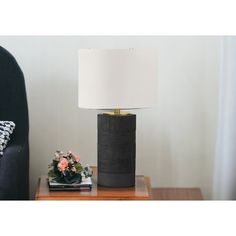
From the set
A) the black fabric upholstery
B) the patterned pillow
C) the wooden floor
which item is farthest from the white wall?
the patterned pillow

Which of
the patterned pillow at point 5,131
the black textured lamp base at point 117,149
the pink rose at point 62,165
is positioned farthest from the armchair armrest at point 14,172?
the black textured lamp base at point 117,149

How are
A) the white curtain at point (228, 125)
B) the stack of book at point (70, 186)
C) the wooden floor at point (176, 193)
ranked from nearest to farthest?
1. the white curtain at point (228, 125)
2. the stack of book at point (70, 186)
3. the wooden floor at point (176, 193)

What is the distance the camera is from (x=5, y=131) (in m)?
2.09

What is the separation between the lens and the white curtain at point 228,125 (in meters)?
1.78

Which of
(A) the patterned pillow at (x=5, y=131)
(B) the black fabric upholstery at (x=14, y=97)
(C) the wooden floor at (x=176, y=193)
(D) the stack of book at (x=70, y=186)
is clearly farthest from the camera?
(C) the wooden floor at (x=176, y=193)

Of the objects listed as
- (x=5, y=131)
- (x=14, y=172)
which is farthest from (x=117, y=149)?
(x=5, y=131)

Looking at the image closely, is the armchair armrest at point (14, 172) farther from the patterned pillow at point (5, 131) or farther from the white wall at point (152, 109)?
the white wall at point (152, 109)

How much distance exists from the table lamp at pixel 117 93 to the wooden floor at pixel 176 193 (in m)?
0.54

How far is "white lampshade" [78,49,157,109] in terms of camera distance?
180 cm

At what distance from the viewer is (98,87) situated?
183 cm

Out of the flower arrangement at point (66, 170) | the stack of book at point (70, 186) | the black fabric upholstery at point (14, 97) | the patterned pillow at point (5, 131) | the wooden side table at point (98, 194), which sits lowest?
the wooden side table at point (98, 194)
